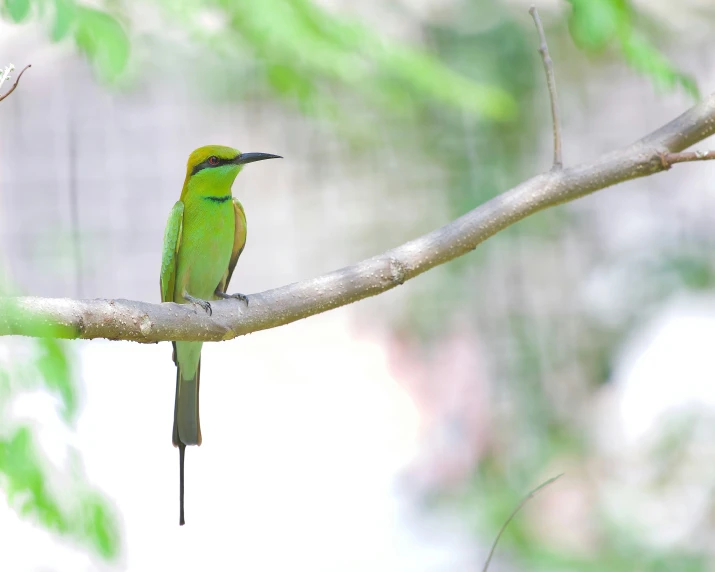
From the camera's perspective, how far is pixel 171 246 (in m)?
2.29

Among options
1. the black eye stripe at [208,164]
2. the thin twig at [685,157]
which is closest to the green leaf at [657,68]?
the thin twig at [685,157]

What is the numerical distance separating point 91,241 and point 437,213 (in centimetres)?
166

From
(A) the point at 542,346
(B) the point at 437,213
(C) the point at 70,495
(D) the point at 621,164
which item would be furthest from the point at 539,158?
(C) the point at 70,495

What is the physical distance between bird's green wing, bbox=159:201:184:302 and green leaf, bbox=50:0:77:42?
744 mm

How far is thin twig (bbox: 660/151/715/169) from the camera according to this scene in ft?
4.77

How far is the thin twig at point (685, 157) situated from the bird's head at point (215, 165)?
1.00m

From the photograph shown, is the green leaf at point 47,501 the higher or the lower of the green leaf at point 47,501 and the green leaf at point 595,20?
the lower

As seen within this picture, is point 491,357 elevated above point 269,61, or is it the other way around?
point 269,61

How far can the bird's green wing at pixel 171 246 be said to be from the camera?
7.53ft

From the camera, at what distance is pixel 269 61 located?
2.75m

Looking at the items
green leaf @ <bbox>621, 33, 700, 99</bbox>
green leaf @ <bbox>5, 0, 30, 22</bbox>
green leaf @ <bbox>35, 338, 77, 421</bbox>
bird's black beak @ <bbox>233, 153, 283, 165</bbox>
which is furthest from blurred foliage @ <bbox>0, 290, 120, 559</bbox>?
green leaf @ <bbox>621, 33, 700, 99</bbox>

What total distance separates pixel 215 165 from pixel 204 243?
191 millimetres

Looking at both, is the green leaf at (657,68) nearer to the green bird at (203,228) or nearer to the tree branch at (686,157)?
the tree branch at (686,157)

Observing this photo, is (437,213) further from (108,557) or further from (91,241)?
(108,557)
